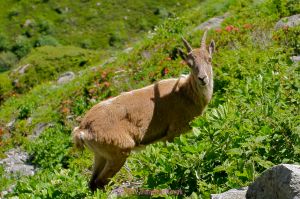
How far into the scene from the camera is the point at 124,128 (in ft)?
29.3

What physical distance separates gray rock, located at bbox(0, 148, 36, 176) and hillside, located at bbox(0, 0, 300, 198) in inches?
7.5

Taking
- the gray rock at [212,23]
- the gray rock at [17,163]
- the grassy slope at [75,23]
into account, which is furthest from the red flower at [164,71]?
the grassy slope at [75,23]

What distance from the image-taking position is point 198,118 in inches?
241

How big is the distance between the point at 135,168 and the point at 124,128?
3.04 meters

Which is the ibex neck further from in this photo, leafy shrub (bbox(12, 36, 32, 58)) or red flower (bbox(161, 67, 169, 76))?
leafy shrub (bbox(12, 36, 32, 58))

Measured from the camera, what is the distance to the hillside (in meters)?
5.34

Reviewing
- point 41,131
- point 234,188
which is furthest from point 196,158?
point 41,131

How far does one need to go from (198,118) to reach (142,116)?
3.20m

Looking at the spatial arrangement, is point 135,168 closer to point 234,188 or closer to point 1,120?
point 234,188

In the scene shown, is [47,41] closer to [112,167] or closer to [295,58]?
[295,58]

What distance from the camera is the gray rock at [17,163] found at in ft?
46.5

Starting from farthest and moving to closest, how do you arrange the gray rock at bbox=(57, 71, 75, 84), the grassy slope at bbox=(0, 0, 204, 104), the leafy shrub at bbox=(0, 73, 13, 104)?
the grassy slope at bbox=(0, 0, 204, 104) → the leafy shrub at bbox=(0, 73, 13, 104) → the gray rock at bbox=(57, 71, 75, 84)

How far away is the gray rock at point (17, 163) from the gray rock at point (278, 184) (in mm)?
10327

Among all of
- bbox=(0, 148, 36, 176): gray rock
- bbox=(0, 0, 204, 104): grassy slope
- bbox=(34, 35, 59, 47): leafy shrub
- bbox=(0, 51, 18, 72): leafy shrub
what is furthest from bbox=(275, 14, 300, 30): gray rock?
bbox=(0, 51, 18, 72): leafy shrub
